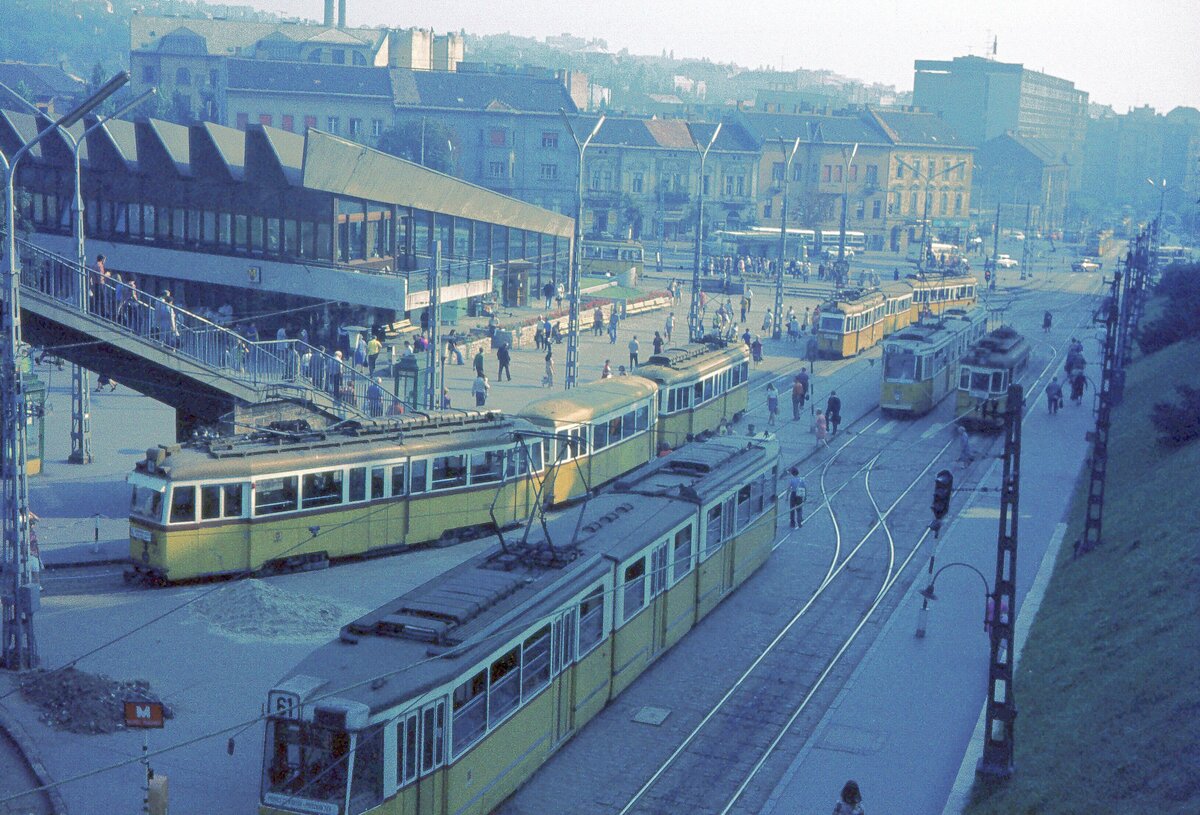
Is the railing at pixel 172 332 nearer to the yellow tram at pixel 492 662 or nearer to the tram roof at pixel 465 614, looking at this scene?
the yellow tram at pixel 492 662

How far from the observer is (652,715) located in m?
20.0

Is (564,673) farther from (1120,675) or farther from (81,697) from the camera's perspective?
(1120,675)

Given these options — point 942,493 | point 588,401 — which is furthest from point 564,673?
point 588,401

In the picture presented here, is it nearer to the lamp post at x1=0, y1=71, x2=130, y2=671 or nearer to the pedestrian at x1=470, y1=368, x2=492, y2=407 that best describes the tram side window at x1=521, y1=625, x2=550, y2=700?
the lamp post at x1=0, y1=71, x2=130, y2=671

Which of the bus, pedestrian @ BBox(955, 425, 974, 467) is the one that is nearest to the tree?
the bus

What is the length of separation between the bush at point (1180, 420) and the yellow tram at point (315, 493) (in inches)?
572

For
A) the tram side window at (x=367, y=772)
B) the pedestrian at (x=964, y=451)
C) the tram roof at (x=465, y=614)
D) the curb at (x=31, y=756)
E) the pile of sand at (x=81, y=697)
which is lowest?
the curb at (x=31, y=756)

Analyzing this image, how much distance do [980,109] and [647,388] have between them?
15943 cm

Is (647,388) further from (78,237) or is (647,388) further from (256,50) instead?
(256,50)

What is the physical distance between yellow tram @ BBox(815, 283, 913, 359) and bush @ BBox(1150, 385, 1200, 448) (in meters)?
24.5

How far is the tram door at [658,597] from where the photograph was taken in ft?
68.6

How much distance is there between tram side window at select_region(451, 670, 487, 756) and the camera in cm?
1505

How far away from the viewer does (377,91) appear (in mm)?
115250

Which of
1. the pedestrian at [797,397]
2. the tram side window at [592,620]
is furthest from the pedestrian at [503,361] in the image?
the tram side window at [592,620]
